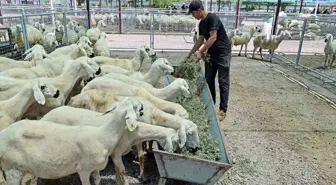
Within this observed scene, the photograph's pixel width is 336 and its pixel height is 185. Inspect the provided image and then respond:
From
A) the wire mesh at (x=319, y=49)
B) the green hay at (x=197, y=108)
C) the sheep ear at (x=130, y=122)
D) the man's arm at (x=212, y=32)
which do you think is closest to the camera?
the sheep ear at (x=130, y=122)

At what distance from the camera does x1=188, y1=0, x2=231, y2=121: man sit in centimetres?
543

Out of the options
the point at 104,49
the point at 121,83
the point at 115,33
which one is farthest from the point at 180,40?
the point at 121,83

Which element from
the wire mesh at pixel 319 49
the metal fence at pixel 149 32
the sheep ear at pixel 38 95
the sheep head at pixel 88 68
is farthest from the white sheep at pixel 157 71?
the wire mesh at pixel 319 49

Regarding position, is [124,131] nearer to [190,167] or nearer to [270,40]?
[190,167]

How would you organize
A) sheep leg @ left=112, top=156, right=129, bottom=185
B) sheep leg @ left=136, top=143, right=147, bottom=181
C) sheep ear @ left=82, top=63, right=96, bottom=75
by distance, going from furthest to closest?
sheep ear @ left=82, top=63, right=96, bottom=75, sheep leg @ left=136, top=143, right=147, bottom=181, sheep leg @ left=112, top=156, right=129, bottom=185

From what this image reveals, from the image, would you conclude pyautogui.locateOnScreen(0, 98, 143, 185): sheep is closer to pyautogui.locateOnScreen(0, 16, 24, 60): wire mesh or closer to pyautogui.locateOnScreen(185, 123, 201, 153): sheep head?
pyautogui.locateOnScreen(185, 123, 201, 153): sheep head

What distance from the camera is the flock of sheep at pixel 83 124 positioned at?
305cm

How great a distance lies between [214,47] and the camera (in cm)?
574

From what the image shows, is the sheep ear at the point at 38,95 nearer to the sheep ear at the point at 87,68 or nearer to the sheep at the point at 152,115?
the sheep at the point at 152,115

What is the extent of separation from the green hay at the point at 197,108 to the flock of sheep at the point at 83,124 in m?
0.20

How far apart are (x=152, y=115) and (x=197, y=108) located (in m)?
1.15

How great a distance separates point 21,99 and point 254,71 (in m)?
8.66

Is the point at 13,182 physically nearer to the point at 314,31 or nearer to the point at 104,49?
the point at 104,49

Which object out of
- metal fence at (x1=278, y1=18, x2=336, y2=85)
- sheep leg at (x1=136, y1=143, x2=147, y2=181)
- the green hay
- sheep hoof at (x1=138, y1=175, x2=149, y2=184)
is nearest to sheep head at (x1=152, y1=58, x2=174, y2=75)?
the green hay
